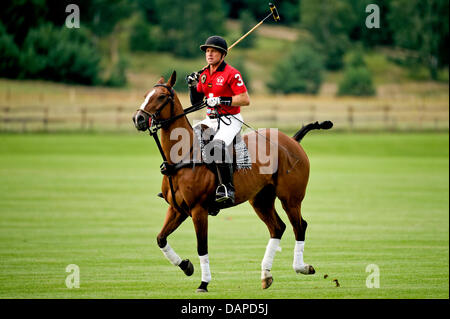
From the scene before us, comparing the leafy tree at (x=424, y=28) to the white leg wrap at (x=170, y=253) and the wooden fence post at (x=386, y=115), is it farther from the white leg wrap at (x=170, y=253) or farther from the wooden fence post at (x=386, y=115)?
the white leg wrap at (x=170, y=253)

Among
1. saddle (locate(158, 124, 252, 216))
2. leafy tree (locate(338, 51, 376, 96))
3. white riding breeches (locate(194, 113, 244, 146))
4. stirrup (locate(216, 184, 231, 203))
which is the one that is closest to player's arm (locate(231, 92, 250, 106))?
white riding breeches (locate(194, 113, 244, 146))

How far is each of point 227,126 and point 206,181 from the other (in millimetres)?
960

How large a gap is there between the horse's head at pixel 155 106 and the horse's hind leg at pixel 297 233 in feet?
8.40

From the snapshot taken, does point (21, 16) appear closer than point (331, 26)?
Yes

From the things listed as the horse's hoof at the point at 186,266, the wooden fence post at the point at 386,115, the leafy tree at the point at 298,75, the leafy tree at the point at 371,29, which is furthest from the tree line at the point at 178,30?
the horse's hoof at the point at 186,266

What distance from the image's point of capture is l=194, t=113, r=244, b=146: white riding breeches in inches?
410

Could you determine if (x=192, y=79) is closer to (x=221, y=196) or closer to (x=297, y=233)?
(x=221, y=196)

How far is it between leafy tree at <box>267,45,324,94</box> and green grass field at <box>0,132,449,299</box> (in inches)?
1625

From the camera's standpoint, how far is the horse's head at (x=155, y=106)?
30.3 ft

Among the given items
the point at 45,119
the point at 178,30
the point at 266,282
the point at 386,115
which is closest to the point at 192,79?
the point at 266,282

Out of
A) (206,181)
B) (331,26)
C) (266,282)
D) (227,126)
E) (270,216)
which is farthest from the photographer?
(331,26)

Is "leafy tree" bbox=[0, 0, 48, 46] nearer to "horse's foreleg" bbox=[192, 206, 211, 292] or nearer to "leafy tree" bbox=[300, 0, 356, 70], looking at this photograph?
"leafy tree" bbox=[300, 0, 356, 70]

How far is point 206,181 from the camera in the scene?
33.0 ft
